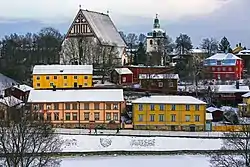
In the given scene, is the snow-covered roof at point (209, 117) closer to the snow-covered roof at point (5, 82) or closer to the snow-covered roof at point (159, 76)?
the snow-covered roof at point (159, 76)

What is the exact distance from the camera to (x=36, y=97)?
2638 centimetres

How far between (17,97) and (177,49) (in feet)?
108

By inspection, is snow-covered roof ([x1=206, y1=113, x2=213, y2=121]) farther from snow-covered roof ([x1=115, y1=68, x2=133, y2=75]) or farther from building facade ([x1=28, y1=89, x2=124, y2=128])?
snow-covered roof ([x1=115, y1=68, x2=133, y2=75])

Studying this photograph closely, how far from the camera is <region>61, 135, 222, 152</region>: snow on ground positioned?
21078mm

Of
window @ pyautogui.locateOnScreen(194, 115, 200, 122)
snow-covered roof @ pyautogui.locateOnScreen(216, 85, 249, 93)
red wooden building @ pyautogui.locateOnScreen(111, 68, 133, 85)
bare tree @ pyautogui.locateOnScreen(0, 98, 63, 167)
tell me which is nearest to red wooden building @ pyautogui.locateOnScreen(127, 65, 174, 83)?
red wooden building @ pyautogui.locateOnScreen(111, 68, 133, 85)

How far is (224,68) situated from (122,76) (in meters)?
9.08

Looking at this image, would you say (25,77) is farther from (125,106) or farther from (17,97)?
(125,106)

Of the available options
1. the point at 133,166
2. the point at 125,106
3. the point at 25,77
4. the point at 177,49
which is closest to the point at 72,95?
the point at 125,106

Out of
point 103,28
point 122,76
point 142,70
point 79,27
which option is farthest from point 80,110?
point 103,28

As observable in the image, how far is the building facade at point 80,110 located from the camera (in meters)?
25.5

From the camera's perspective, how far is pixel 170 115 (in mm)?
24922

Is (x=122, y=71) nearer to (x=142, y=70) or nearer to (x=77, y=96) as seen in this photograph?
(x=142, y=70)

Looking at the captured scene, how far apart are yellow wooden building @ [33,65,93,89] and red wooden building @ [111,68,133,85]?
2.79 meters

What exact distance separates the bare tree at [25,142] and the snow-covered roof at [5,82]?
797cm
